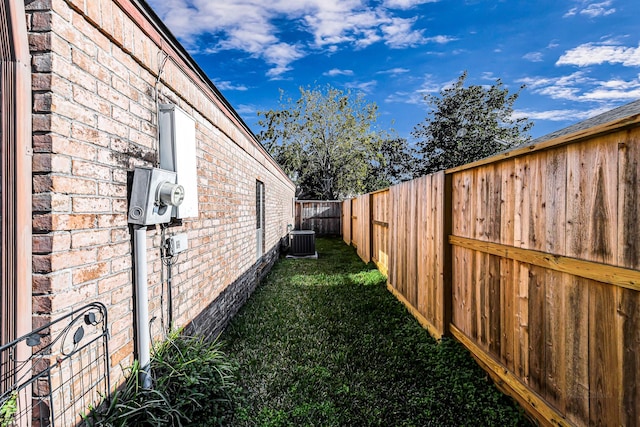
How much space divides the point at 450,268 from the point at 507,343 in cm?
108

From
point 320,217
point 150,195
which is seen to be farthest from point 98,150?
point 320,217

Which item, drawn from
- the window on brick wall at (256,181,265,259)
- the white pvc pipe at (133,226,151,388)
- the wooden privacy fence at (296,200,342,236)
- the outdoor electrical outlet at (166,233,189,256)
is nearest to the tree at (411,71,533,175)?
the wooden privacy fence at (296,200,342,236)

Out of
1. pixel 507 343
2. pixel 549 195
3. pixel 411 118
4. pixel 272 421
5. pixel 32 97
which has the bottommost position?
pixel 272 421

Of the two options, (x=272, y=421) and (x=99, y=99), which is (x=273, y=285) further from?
(x=99, y=99)

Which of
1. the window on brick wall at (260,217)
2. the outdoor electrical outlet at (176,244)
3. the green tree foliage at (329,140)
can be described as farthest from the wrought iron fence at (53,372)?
the green tree foliage at (329,140)

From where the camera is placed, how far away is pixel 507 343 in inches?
97.4

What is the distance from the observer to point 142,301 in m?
2.12

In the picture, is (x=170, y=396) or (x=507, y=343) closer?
(x=170, y=396)

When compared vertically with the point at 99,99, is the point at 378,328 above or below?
A: below

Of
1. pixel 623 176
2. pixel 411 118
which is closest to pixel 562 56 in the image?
pixel 411 118

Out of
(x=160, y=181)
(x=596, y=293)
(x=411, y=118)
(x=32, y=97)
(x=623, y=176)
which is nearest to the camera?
(x=32, y=97)

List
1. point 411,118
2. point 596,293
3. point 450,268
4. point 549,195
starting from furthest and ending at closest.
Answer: point 411,118 < point 450,268 < point 549,195 < point 596,293

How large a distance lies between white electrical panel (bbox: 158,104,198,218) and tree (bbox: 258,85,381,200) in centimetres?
2315

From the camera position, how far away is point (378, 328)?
4.08 m
